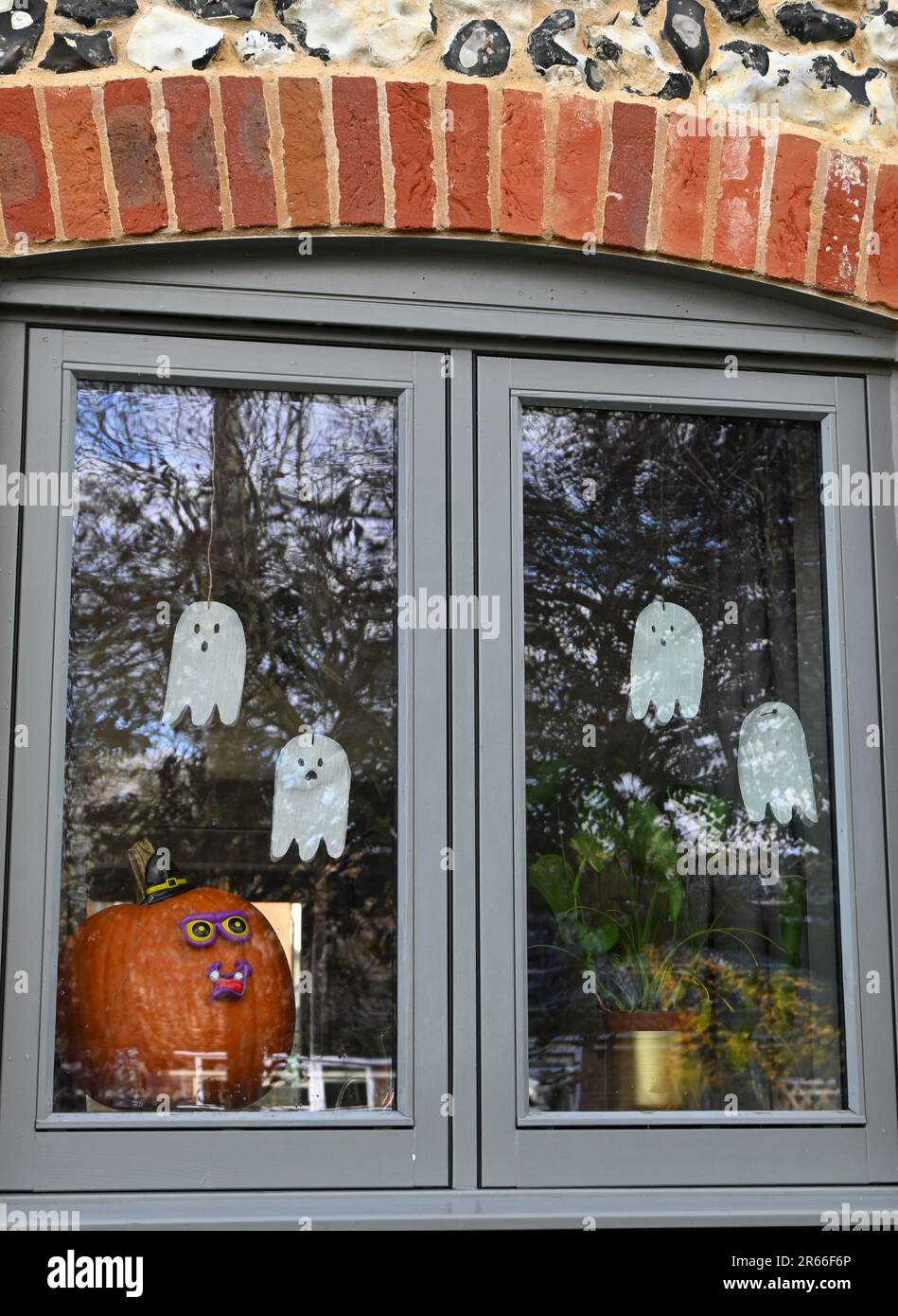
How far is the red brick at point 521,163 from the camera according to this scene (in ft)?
9.50

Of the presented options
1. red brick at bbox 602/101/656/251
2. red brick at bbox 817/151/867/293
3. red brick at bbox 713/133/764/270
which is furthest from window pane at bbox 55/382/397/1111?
red brick at bbox 817/151/867/293

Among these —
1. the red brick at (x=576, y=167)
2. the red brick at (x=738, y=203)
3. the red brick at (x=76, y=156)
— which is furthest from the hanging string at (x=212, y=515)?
the red brick at (x=738, y=203)

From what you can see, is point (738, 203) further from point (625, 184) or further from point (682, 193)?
point (625, 184)

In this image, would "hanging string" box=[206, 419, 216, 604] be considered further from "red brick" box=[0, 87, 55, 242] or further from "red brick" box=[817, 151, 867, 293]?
"red brick" box=[817, 151, 867, 293]

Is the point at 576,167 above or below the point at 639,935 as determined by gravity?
above

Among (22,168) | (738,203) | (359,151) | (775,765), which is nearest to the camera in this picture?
(22,168)

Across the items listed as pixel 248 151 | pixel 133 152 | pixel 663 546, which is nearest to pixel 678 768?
pixel 663 546

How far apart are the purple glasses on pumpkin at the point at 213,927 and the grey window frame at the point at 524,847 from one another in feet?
1.52

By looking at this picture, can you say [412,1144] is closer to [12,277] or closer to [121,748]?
[121,748]

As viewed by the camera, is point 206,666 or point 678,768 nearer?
point 206,666

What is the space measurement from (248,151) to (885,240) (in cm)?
126

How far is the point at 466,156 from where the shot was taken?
2.88 metres

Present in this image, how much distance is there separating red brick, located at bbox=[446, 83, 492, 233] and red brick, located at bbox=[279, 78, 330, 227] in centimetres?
24

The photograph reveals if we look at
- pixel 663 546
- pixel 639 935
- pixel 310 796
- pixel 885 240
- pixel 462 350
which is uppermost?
pixel 885 240
